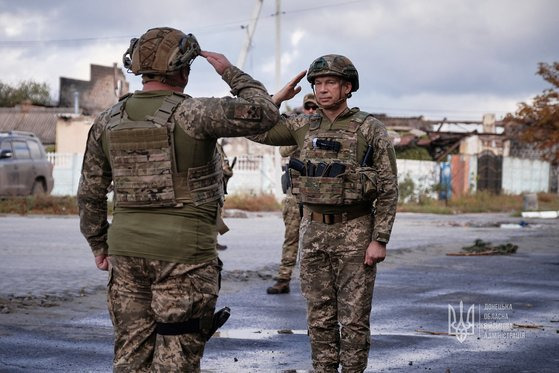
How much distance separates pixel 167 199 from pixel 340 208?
189 centimetres

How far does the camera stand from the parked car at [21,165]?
2692cm

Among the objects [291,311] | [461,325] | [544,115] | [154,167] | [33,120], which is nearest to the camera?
[154,167]

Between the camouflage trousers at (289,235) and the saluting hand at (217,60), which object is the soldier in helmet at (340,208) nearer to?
the saluting hand at (217,60)

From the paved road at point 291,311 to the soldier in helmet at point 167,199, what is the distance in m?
2.33

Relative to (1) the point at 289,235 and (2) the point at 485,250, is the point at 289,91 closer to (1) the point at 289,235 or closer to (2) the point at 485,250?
(1) the point at 289,235

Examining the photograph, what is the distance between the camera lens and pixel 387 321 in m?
8.98

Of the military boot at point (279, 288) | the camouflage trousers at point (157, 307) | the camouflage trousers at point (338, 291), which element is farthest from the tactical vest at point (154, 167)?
the military boot at point (279, 288)

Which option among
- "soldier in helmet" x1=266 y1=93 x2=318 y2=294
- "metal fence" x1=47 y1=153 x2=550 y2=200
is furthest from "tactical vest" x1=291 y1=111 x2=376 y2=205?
"metal fence" x1=47 y1=153 x2=550 y2=200

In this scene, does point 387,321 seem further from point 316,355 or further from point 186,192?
point 186,192

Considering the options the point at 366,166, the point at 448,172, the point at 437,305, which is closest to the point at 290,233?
the point at 437,305

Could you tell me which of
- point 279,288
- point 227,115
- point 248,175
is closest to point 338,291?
point 227,115

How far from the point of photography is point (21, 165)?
27422mm

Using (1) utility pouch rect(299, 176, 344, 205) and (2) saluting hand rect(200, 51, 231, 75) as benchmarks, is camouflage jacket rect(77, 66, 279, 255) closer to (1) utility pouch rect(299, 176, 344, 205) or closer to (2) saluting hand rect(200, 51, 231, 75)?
(2) saluting hand rect(200, 51, 231, 75)

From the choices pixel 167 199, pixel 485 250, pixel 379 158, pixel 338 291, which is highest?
pixel 379 158
